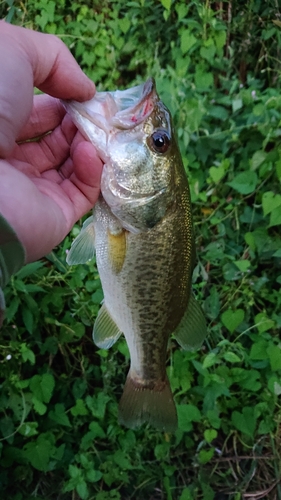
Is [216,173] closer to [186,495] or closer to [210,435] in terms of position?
[210,435]

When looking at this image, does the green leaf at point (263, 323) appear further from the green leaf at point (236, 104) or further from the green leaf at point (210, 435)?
the green leaf at point (236, 104)

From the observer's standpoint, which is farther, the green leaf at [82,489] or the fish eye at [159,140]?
the green leaf at [82,489]

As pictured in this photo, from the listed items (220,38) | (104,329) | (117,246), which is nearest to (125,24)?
(220,38)

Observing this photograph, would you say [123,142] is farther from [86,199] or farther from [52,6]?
[52,6]

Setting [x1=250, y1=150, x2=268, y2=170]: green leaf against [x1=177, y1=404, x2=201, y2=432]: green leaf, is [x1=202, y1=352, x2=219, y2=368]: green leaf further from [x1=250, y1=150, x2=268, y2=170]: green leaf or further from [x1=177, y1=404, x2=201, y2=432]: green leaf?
[x1=250, y1=150, x2=268, y2=170]: green leaf

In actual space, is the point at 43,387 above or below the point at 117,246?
below

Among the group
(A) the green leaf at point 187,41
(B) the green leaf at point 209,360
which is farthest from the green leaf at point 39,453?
(A) the green leaf at point 187,41

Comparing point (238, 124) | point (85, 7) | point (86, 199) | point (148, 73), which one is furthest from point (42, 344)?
point (85, 7)
